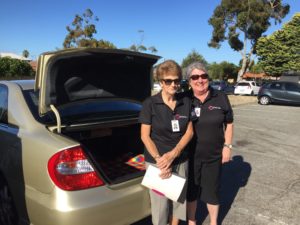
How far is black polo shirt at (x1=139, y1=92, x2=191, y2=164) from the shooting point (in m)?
2.77

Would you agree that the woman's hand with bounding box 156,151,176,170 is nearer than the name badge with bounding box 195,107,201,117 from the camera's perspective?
Yes

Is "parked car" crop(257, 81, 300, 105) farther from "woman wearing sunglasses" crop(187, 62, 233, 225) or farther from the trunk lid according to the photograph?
"woman wearing sunglasses" crop(187, 62, 233, 225)

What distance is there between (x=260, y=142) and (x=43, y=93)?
255 inches

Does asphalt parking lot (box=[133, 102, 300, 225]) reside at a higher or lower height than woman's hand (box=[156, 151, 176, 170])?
lower

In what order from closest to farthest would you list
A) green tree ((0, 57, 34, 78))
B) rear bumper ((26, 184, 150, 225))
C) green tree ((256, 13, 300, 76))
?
1. rear bumper ((26, 184, 150, 225))
2. green tree ((0, 57, 34, 78))
3. green tree ((256, 13, 300, 76))

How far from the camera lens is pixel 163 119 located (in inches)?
109

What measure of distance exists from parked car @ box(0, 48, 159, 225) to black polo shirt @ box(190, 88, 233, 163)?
613 millimetres

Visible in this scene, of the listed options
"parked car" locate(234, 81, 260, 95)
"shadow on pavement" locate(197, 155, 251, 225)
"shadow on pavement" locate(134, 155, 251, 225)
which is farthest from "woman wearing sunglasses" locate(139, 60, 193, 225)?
"parked car" locate(234, 81, 260, 95)

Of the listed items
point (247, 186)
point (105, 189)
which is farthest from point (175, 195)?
point (247, 186)

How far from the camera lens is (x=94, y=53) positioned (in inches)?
120

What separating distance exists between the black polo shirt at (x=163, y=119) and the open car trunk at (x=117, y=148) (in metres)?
0.77

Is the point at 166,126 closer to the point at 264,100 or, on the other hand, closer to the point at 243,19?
the point at 264,100

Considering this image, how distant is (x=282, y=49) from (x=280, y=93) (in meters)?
22.3

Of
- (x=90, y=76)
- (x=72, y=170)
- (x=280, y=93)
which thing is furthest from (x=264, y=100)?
(x=72, y=170)
